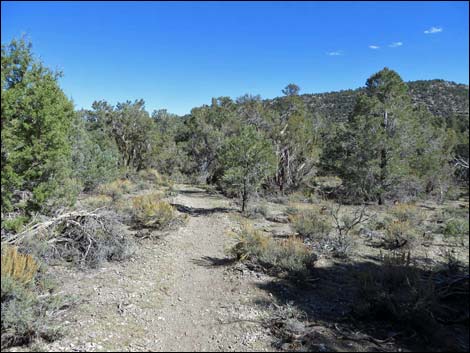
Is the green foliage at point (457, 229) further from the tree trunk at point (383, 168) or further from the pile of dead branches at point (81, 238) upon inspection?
the pile of dead branches at point (81, 238)

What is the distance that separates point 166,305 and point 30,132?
183 inches

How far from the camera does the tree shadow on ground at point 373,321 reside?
15.6ft

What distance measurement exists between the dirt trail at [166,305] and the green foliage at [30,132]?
208cm

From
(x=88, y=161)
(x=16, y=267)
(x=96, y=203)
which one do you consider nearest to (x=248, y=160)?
(x=96, y=203)

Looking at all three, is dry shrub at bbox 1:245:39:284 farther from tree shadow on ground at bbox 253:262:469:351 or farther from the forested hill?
the forested hill

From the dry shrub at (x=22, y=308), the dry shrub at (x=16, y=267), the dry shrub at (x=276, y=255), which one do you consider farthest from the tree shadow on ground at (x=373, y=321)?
the dry shrub at (x=16, y=267)

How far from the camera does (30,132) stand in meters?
6.71

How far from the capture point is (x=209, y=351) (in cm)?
478

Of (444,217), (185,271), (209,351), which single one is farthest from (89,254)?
(444,217)

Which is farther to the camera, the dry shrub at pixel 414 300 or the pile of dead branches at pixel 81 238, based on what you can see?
the pile of dead branches at pixel 81 238

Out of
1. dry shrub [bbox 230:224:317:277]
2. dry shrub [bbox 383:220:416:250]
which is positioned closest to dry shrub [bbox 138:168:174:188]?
dry shrub [bbox 230:224:317:277]

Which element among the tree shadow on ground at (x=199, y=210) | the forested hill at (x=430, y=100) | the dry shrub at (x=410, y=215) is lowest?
the tree shadow on ground at (x=199, y=210)

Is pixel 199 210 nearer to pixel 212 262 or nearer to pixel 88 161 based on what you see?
pixel 88 161

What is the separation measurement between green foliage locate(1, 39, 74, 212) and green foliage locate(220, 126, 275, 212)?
26.9 ft
